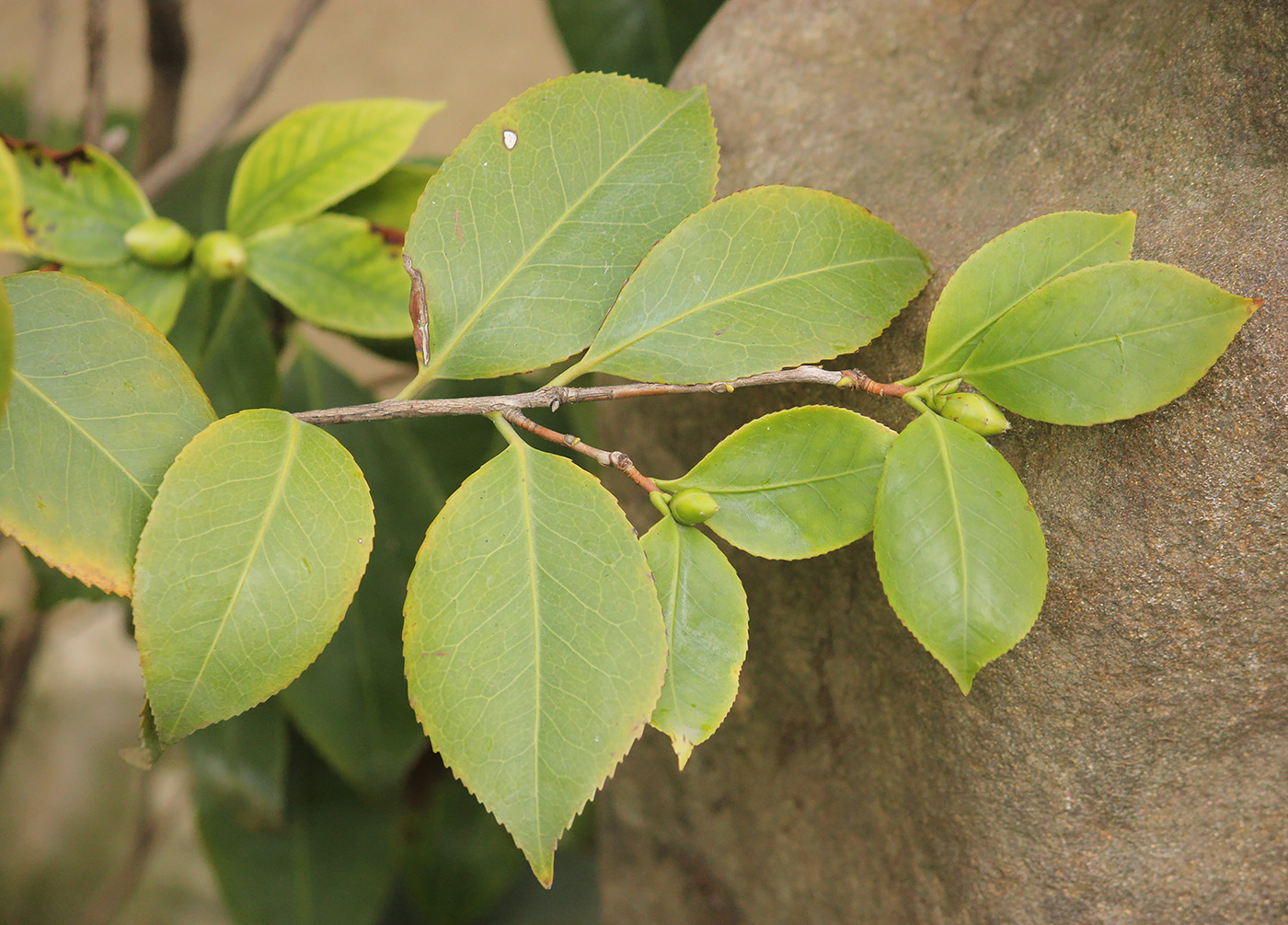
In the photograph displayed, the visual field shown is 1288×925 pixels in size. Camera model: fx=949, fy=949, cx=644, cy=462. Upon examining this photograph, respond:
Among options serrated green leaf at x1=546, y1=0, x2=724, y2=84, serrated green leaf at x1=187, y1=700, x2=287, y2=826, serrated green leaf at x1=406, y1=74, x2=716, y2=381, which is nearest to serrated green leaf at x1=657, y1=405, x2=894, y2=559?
serrated green leaf at x1=406, y1=74, x2=716, y2=381

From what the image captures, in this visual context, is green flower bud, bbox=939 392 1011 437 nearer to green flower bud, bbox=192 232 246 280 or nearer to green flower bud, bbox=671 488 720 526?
green flower bud, bbox=671 488 720 526

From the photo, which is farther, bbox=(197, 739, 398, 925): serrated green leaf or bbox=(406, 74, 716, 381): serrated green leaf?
bbox=(197, 739, 398, 925): serrated green leaf

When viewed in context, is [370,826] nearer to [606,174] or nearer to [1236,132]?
[606,174]

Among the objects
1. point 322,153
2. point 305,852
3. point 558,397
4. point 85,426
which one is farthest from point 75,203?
point 305,852

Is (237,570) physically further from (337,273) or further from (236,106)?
(236,106)

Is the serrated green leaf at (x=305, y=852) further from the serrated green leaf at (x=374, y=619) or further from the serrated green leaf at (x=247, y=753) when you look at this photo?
the serrated green leaf at (x=374, y=619)

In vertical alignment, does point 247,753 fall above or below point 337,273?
below
